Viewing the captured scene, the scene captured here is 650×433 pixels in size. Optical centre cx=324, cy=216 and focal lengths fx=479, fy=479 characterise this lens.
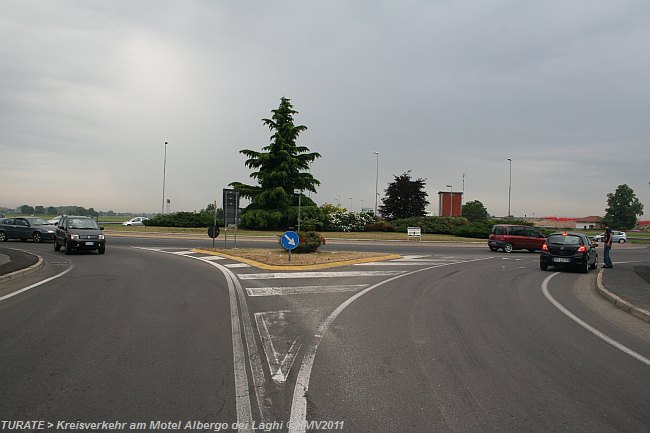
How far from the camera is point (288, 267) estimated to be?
A: 52.5 feet

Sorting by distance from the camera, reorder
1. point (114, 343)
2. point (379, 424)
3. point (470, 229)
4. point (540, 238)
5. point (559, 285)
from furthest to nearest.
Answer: point (470, 229), point (540, 238), point (559, 285), point (114, 343), point (379, 424)

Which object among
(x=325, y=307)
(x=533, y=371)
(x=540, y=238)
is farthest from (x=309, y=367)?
(x=540, y=238)

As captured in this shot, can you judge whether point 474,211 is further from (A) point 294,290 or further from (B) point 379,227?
(A) point 294,290

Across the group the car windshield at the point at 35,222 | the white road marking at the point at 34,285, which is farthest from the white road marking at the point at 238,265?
the car windshield at the point at 35,222

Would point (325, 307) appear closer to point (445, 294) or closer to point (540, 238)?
point (445, 294)

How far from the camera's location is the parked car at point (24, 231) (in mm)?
27844

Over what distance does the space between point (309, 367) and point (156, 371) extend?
1696 millimetres

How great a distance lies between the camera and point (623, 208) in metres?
116

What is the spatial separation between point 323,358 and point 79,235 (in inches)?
695

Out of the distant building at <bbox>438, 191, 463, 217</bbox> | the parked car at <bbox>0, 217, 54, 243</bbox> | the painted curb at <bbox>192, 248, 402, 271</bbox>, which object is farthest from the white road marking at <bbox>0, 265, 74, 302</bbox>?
the distant building at <bbox>438, 191, 463, 217</bbox>

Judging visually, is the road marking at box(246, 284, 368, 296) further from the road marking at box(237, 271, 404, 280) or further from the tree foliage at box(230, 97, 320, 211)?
the tree foliage at box(230, 97, 320, 211)

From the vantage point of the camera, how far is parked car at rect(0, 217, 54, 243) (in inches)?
1096

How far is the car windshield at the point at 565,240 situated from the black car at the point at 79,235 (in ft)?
60.5

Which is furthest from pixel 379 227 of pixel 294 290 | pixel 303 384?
pixel 303 384
